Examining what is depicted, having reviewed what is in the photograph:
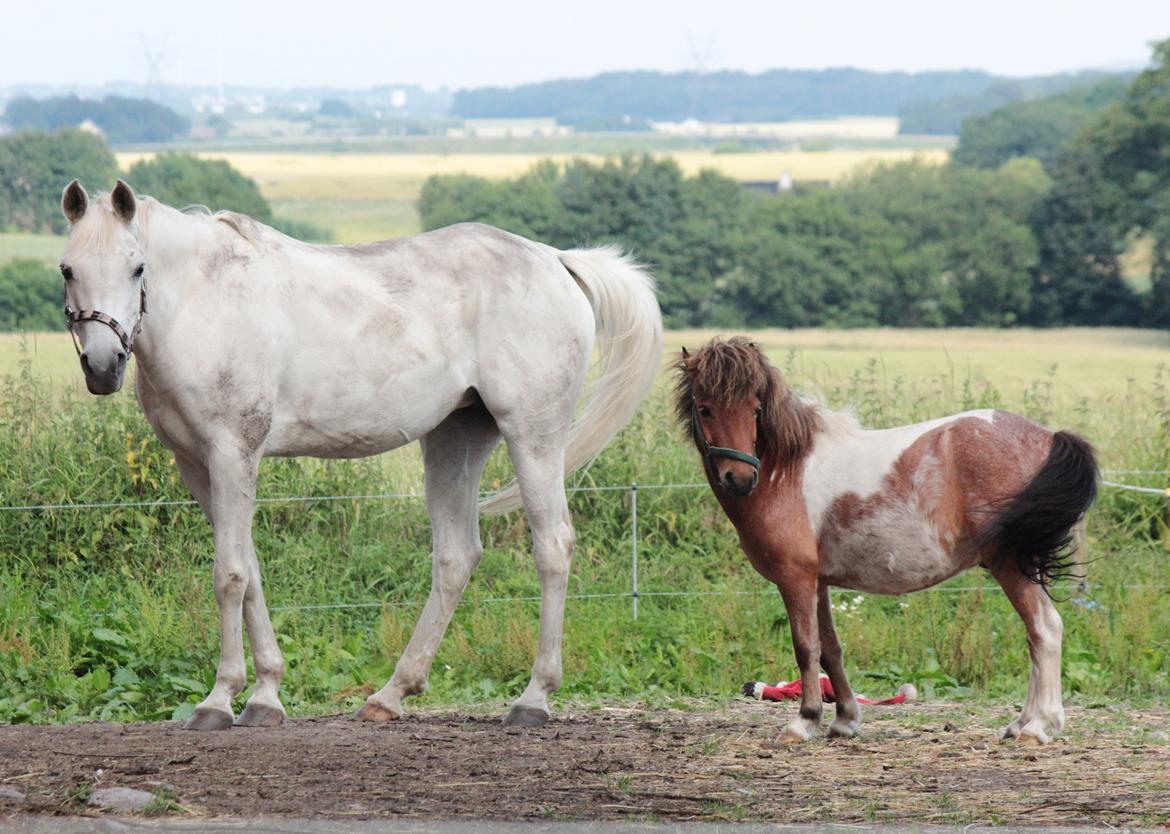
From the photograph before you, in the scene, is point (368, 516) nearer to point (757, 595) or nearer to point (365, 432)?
point (757, 595)

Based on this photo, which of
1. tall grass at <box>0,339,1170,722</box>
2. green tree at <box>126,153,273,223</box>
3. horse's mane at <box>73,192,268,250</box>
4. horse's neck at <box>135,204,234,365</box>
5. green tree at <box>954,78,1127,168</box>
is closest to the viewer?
horse's mane at <box>73,192,268,250</box>

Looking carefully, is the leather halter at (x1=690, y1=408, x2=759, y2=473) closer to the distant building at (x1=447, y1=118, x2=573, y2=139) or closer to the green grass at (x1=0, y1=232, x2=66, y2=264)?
the green grass at (x1=0, y1=232, x2=66, y2=264)

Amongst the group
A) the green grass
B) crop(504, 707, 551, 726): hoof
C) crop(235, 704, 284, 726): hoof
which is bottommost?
the green grass

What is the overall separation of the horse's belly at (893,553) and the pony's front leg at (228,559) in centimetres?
230

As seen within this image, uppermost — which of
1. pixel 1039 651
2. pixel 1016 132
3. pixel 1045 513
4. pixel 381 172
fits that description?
pixel 1016 132

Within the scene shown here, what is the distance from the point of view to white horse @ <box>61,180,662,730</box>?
5844mm

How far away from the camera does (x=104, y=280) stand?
18.1 ft

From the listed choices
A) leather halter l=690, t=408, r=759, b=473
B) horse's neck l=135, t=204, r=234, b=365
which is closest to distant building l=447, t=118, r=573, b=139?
horse's neck l=135, t=204, r=234, b=365

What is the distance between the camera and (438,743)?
5738mm

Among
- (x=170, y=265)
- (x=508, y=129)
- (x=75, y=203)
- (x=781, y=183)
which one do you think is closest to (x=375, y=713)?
(x=170, y=265)

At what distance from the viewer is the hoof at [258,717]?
20.2 feet

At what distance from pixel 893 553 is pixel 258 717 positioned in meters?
2.65

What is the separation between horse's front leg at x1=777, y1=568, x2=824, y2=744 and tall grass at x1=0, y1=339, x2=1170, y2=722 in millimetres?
1670

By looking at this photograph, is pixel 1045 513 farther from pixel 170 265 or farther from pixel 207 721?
pixel 170 265
